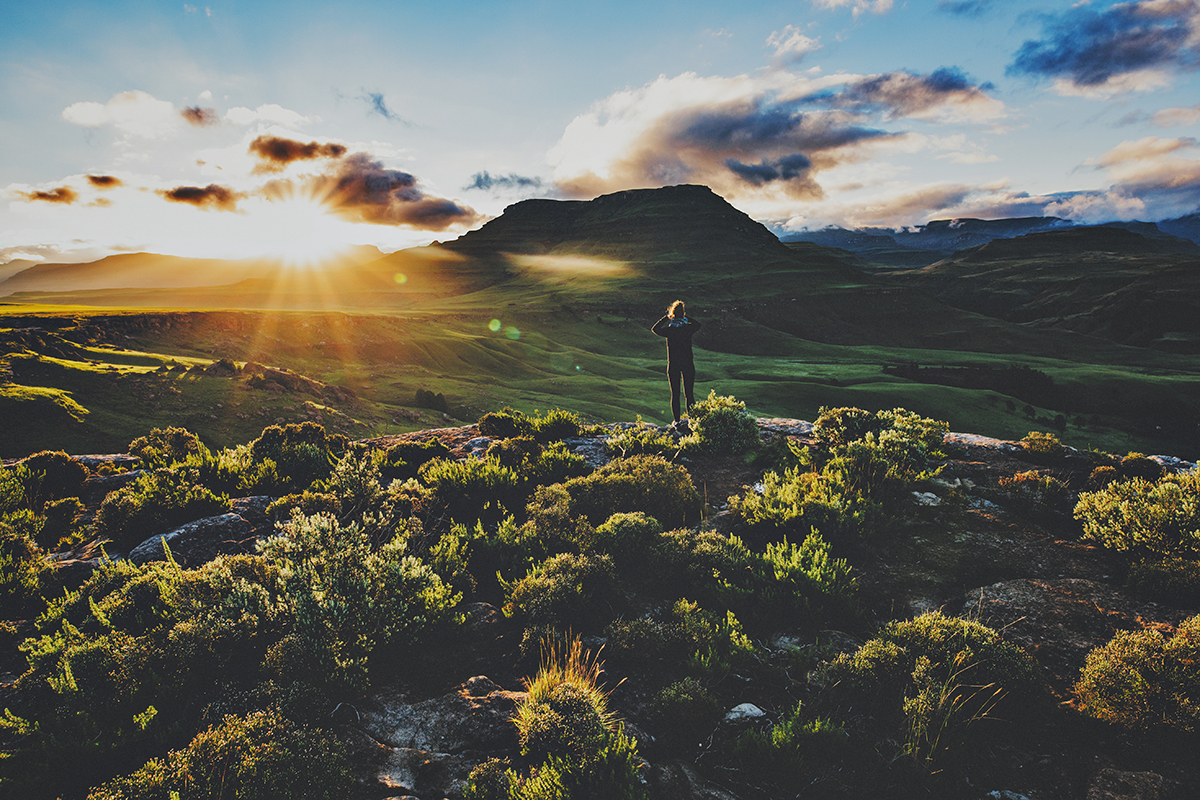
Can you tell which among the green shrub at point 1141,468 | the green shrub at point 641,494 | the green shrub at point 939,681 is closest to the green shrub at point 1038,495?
the green shrub at point 1141,468

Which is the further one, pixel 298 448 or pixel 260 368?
pixel 260 368

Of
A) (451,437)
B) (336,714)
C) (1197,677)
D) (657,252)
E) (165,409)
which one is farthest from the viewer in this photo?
(657,252)

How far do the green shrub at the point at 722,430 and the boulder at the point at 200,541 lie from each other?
7.18 m

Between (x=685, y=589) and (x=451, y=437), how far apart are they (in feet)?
23.5

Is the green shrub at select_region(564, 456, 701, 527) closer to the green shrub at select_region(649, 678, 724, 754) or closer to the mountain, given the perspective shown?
the green shrub at select_region(649, 678, 724, 754)

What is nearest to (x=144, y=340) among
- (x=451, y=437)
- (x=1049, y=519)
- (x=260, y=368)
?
(x=260, y=368)

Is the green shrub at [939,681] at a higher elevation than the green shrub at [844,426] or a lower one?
lower

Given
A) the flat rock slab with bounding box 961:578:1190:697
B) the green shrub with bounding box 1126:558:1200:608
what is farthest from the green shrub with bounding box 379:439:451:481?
the green shrub with bounding box 1126:558:1200:608

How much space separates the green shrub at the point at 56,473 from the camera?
738 cm

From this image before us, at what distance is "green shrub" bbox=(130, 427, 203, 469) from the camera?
8663 mm

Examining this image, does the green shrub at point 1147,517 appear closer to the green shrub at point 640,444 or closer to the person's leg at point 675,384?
the green shrub at point 640,444

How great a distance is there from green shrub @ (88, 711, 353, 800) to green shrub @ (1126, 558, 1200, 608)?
742cm

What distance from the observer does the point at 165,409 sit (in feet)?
51.6

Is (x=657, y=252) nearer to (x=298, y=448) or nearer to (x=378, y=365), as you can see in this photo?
(x=378, y=365)
